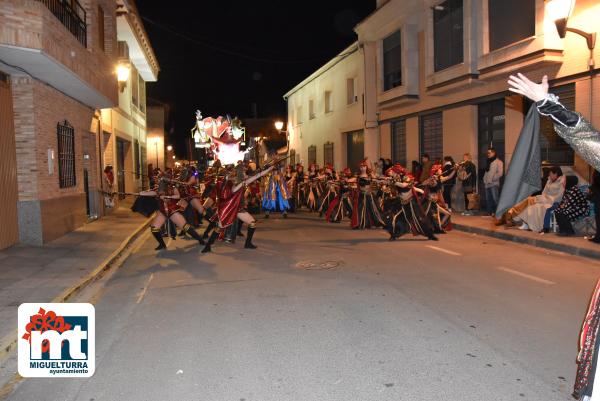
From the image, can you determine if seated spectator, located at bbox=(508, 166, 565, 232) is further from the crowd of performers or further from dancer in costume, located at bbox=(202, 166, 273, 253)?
dancer in costume, located at bbox=(202, 166, 273, 253)

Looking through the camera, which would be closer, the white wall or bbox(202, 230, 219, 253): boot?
bbox(202, 230, 219, 253): boot

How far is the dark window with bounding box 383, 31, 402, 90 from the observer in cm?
2198

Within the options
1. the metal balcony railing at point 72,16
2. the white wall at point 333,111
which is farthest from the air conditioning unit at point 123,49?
the white wall at point 333,111

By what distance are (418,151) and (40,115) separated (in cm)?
1381

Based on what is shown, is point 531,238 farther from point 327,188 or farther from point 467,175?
point 327,188

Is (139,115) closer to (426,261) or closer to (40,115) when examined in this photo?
(40,115)

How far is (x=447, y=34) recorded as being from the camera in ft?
59.7

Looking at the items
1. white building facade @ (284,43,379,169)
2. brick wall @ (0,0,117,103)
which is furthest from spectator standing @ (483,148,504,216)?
brick wall @ (0,0,117,103)

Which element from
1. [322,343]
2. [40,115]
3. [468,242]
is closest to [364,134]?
[468,242]

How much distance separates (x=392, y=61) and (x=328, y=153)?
9.84m

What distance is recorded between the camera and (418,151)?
21.0 m

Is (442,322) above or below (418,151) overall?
below

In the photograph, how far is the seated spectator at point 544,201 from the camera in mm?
12010

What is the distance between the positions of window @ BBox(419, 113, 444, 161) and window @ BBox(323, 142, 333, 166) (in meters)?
10.4
